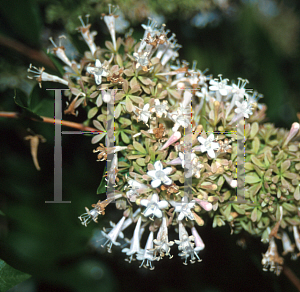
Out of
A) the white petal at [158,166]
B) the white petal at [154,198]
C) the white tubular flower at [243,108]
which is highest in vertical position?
the white tubular flower at [243,108]

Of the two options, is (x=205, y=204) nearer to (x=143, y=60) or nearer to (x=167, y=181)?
(x=167, y=181)

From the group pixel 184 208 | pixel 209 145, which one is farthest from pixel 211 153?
pixel 184 208

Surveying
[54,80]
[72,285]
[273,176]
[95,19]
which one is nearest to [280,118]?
[273,176]

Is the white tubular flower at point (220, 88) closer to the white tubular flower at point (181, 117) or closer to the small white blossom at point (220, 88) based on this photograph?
the small white blossom at point (220, 88)

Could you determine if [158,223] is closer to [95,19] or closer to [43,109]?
[43,109]

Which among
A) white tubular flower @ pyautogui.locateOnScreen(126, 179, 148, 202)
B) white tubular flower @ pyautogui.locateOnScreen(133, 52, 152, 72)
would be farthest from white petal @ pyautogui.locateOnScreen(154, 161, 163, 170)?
white tubular flower @ pyautogui.locateOnScreen(133, 52, 152, 72)

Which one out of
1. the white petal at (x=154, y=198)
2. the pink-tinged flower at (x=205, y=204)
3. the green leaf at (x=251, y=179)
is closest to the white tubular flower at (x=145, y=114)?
the white petal at (x=154, y=198)
